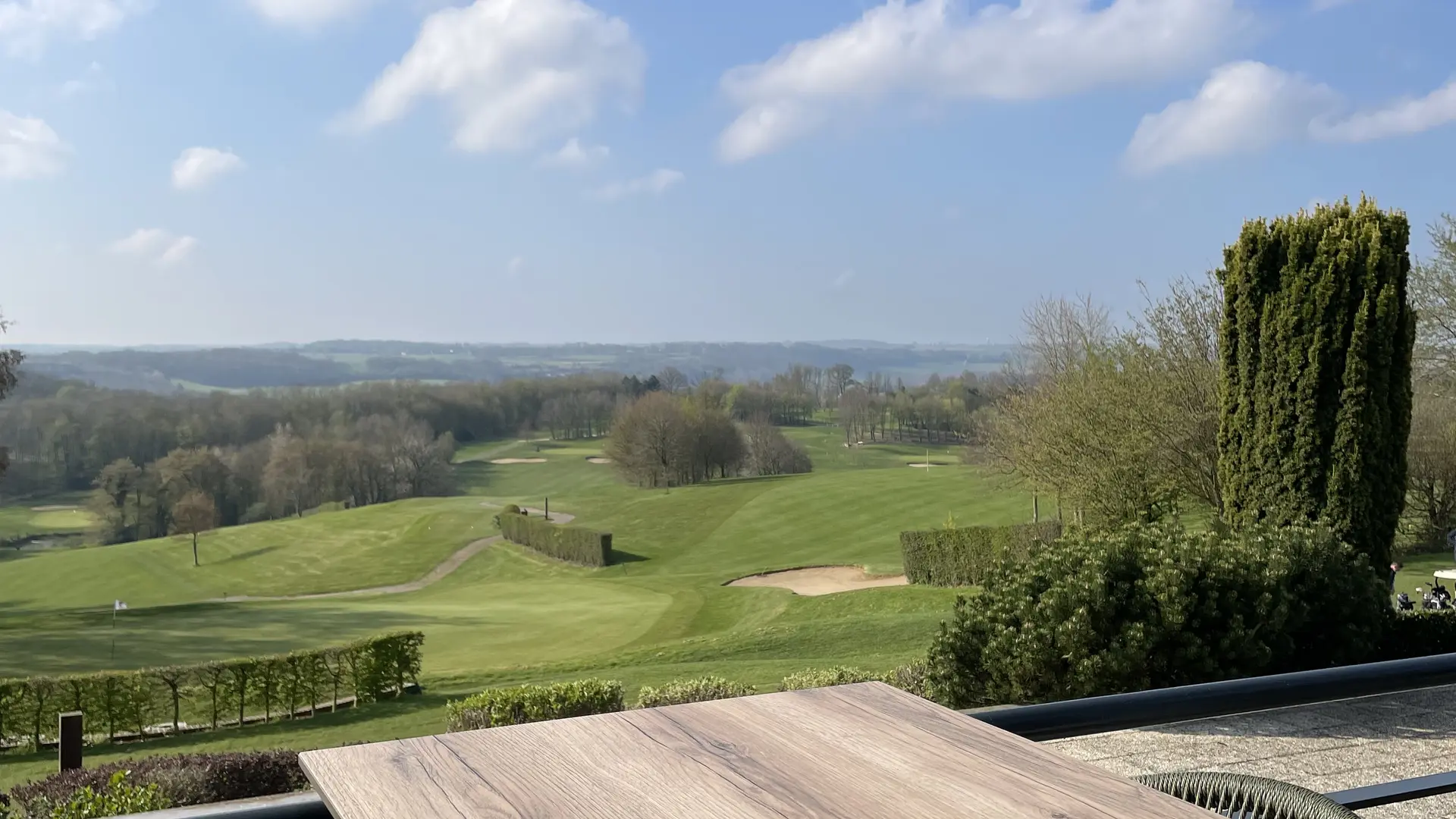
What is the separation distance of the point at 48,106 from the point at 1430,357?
128619mm

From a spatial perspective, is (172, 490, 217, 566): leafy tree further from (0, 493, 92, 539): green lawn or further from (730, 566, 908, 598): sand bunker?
(730, 566, 908, 598): sand bunker

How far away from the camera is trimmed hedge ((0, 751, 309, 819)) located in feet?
26.1

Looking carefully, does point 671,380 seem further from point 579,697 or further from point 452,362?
point 579,697

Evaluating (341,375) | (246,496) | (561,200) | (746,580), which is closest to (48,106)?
(341,375)

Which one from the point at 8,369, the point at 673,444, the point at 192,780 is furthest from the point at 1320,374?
the point at 673,444

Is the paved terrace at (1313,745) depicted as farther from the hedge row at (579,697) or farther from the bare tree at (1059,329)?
the bare tree at (1059,329)

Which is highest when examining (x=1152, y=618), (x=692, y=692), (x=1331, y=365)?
(x=1331, y=365)

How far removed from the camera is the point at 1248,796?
1710 millimetres

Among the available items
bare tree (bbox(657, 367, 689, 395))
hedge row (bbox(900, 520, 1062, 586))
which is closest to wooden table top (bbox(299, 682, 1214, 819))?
hedge row (bbox(900, 520, 1062, 586))

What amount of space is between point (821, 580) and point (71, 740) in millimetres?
23824

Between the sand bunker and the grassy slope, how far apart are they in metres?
1.10

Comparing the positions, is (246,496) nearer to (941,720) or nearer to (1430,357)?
(1430,357)

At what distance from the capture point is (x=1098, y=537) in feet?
30.6

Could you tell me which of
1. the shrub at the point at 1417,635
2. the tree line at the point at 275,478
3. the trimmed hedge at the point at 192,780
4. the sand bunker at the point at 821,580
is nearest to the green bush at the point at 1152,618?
the shrub at the point at 1417,635
